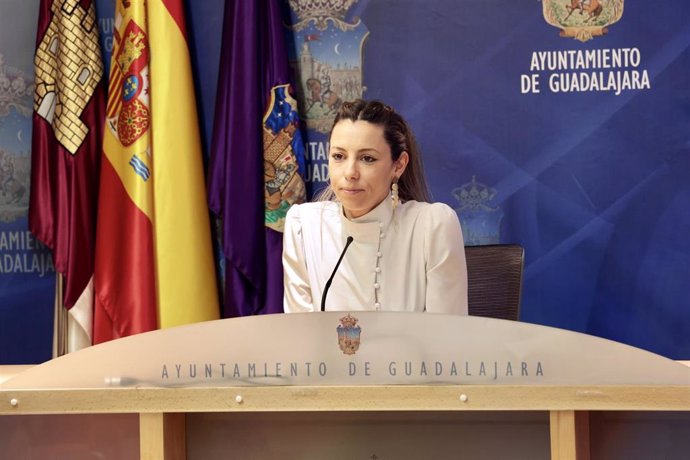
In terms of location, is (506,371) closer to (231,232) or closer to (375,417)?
(375,417)

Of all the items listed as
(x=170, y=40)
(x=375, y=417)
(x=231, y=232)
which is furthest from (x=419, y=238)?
(x=170, y=40)

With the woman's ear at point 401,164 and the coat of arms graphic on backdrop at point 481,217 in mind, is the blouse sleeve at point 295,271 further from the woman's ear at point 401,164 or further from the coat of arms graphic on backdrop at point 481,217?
the coat of arms graphic on backdrop at point 481,217

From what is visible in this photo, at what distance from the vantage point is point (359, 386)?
1.45 meters

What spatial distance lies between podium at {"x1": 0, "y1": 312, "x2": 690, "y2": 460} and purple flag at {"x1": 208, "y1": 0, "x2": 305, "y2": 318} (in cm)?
246

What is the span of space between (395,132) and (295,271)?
0.46m

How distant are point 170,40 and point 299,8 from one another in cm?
57

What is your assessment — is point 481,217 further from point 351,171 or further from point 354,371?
point 354,371

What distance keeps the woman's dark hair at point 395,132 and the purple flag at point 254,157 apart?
4.53 feet

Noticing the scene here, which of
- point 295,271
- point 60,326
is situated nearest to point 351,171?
point 295,271

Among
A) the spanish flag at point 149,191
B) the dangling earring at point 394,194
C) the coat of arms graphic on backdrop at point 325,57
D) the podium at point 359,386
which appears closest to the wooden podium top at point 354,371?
the podium at point 359,386

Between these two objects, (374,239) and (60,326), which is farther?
(60,326)

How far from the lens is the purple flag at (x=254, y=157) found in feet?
13.2

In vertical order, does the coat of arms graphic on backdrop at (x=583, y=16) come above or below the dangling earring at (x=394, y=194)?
above

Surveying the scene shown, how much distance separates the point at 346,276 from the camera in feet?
8.32
